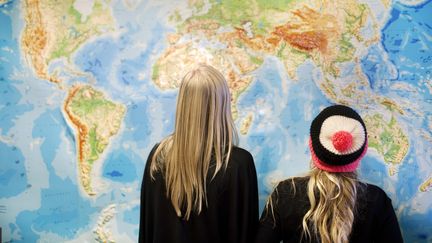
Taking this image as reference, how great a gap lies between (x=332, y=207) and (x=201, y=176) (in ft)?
1.35

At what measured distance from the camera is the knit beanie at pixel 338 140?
3.77ft

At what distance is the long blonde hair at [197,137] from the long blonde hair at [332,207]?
0.30m

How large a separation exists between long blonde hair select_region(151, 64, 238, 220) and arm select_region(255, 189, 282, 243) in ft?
0.65

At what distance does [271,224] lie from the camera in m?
1.28

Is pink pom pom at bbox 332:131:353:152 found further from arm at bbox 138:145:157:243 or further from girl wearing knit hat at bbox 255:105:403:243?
arm at bbox 138:145:157:243

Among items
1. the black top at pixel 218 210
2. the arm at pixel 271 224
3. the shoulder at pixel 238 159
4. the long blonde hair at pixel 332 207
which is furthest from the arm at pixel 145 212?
the long blonde hair at pixel 332 207

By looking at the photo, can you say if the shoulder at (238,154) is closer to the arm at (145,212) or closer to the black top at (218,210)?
the black top at (218,210)

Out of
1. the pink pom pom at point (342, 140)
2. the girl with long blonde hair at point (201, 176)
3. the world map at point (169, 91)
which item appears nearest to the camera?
the pink pom pom at point (342, 140)

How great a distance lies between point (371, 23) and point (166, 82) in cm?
86

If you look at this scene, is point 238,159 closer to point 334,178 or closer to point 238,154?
point 238,154

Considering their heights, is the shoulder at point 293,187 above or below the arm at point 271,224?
above

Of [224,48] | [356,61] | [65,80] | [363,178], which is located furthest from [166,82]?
[363,178]

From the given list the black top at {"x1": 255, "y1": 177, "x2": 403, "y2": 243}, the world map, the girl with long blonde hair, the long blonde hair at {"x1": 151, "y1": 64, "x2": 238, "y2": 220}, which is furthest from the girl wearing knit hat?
the world map

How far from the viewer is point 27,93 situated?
1762 millimetres
